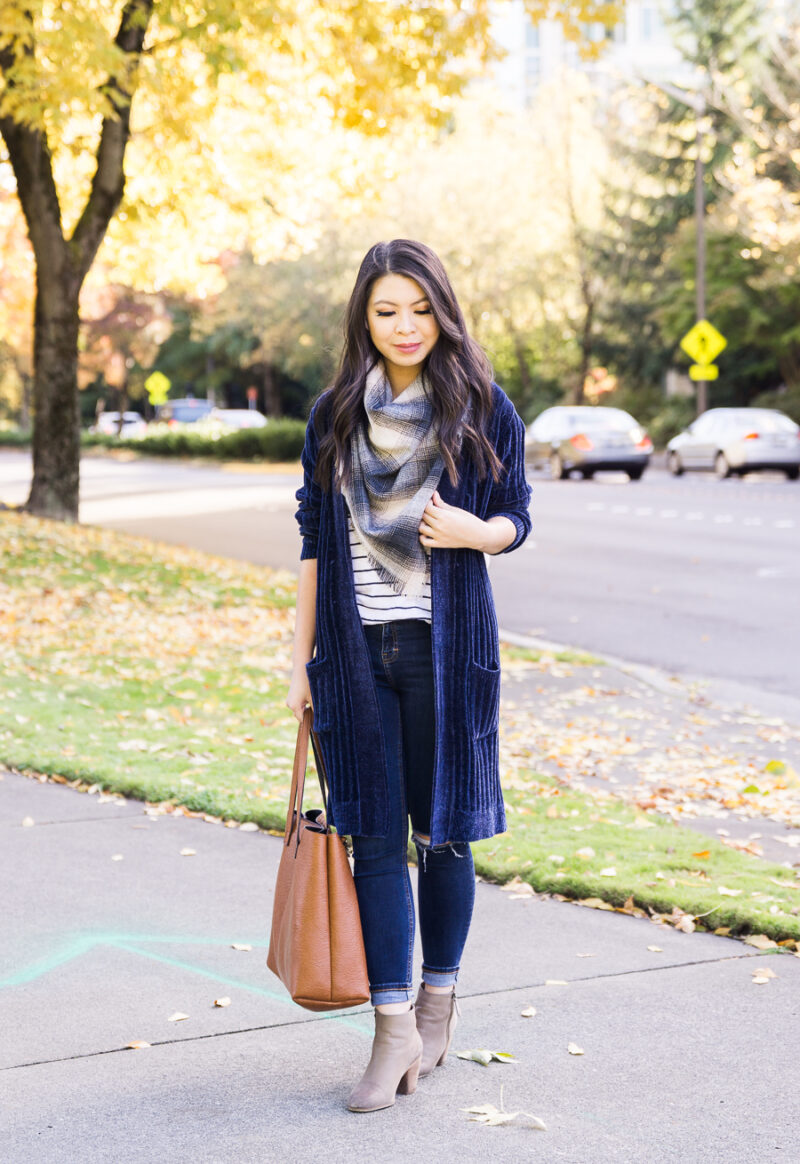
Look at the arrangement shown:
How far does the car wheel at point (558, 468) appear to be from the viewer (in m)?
28.7

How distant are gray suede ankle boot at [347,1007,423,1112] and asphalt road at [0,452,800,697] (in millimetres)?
5841

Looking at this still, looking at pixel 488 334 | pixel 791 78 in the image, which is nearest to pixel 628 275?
pixel 488 334

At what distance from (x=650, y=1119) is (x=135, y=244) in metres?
18.1

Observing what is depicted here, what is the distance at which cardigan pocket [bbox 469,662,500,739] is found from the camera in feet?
10.4

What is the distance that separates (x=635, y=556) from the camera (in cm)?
1545

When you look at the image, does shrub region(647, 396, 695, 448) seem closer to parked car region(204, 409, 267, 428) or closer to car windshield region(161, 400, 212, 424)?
parked car region(204, 409, 267, 428)

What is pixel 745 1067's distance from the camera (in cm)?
334

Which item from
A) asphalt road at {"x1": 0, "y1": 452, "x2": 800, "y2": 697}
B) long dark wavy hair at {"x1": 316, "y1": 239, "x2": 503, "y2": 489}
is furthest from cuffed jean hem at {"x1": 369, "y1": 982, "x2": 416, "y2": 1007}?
asphalt road at {"x1": 0, "y1": 452, "x2": 800, "y2": 697}

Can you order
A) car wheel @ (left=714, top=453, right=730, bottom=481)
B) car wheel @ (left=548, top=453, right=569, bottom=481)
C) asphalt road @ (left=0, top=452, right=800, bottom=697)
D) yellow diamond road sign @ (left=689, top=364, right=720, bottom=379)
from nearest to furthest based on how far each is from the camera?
1. asphalt road @ (left=0, top=452, right=800, bottom=697)
2. car wheel @ (left=714, top=453, right=730, bottom=481)
3. car wheel @ (left=548, top=453, right=569, bottom=481)
4. yellow diamond road sign @ (left=689, top=364, right=720, bottom=379)

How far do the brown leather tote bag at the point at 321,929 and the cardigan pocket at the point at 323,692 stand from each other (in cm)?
15

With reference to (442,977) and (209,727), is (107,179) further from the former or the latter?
(442,977)

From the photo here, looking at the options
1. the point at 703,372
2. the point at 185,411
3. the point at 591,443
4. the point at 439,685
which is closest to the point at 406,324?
the point at 439,685

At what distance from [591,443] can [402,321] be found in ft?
81.8

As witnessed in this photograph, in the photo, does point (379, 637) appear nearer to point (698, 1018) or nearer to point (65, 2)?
point (698, 1018)
